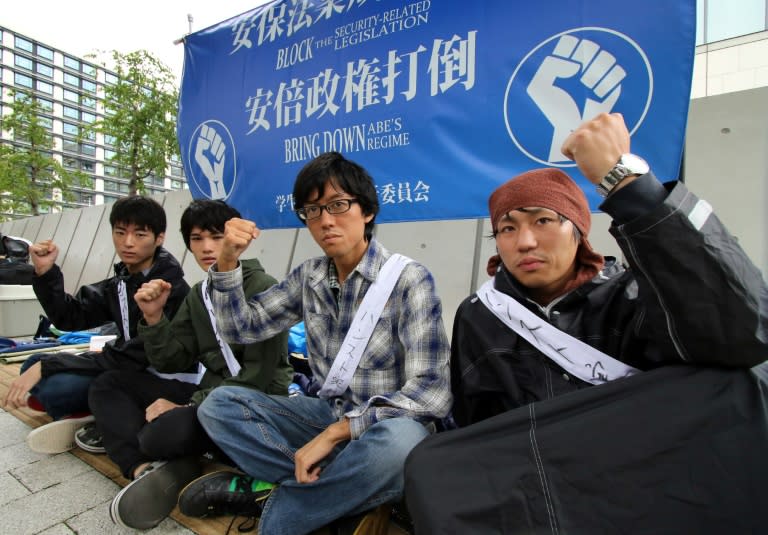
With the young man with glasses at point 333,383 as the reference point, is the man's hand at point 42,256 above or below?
above

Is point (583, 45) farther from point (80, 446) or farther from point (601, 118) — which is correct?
point (80, 446)

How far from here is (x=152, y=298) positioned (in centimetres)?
233

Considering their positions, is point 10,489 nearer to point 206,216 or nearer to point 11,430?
point 11,430

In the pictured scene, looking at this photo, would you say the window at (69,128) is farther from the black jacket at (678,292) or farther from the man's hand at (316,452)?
the black jacket at (678,292)

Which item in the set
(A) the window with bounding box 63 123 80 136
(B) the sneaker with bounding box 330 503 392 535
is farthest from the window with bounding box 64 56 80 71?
(B) the sneaker with bounding box 330 503 392 535

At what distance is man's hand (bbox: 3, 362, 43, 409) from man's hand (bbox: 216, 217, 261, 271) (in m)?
1.70

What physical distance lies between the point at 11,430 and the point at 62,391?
740 mm

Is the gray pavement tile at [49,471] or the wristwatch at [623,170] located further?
the gray pavement tile at [49,471]

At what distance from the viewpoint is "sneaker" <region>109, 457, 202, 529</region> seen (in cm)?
172

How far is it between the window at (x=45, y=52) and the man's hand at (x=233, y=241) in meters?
79.6

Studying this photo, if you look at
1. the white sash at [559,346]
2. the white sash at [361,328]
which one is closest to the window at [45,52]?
the white sash at [361,328]

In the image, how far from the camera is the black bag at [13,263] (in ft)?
20.4

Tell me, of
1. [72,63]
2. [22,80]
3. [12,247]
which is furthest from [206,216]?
[72,63]

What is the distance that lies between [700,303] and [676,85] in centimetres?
159
